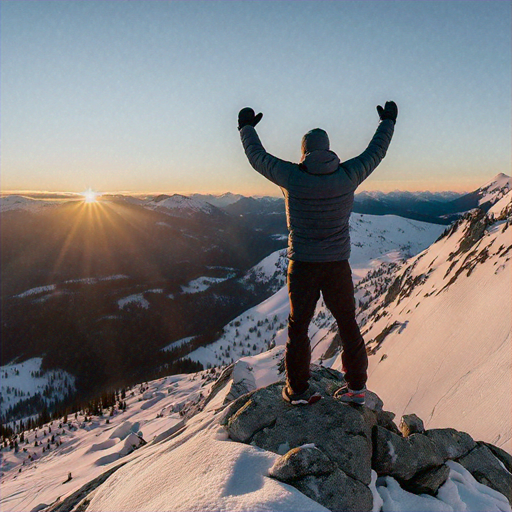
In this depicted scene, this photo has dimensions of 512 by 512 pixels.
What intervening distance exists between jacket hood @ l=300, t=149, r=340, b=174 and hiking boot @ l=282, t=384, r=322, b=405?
389 cm

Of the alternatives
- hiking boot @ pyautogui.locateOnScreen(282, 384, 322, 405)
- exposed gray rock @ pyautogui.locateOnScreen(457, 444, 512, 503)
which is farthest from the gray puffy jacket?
exposed gray rock @ pyautogui.locateOnScreen(457, 444, 512, 503)

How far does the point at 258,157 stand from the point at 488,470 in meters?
7.14

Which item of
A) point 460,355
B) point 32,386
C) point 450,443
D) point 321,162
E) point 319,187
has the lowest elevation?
point 32,386

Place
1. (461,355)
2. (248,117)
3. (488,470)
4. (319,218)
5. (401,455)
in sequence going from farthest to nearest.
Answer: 1. (461,355)
2. (488,470)
3. (401,455)
4. (248,117)
5. (319,218)

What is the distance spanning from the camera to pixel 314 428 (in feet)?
18.2

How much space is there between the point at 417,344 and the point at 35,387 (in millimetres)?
223570

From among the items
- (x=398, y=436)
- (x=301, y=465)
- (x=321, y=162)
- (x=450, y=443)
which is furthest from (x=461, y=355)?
(x=321, y=162)

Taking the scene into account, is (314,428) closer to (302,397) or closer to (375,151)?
(302,397)

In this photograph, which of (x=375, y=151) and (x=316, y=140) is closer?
(x=316, y=140)

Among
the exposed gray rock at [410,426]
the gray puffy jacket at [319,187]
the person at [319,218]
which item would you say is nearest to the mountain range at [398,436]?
the exposed gray rock at [410,426]

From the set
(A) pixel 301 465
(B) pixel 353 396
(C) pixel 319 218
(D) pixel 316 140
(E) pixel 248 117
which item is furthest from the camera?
(B) pixel 353 396

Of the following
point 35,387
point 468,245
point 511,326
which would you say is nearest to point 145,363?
point 35,387

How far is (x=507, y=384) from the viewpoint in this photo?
378 inches

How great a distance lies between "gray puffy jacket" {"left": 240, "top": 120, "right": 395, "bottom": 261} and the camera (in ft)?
15.3
